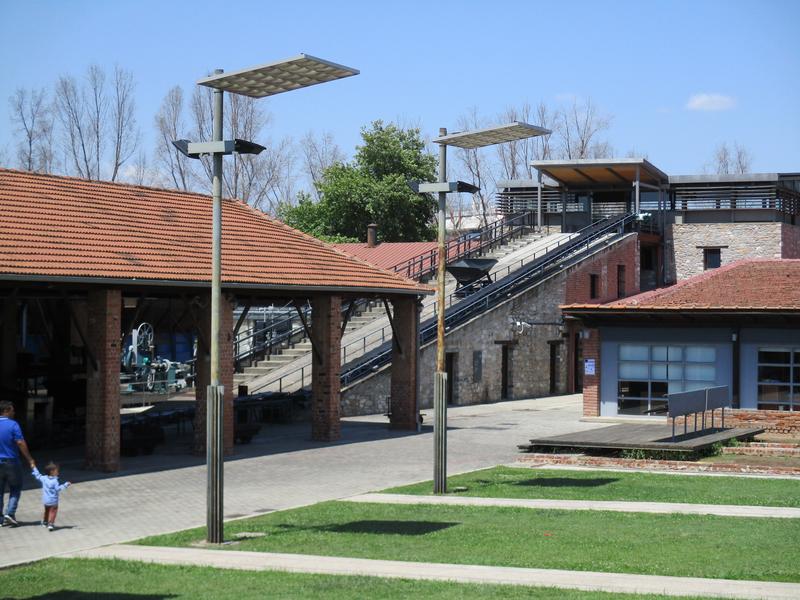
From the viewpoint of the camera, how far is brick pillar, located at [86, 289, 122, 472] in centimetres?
2069

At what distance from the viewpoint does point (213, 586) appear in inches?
416

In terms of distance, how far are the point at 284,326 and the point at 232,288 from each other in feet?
63.3

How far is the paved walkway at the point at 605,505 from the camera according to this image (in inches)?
583

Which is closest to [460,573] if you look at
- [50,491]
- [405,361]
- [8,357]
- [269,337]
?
[50,491]

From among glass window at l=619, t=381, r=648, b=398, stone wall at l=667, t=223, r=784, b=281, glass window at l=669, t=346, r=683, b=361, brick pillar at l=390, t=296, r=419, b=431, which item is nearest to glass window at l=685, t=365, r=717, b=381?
glass window at l=669, t=346, r=683, b=361

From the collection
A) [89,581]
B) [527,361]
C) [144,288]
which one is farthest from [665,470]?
[527,361]

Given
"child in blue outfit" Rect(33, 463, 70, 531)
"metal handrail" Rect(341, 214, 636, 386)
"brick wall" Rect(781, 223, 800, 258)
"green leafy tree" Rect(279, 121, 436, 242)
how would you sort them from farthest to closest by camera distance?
"green leafy tree" Rect(279, 121, 436, 242) → "brick wall" Rect(781, 223, 800, 258) → "metal handrail" Rect(341, 214, 636, 386) → "child in blue outfit" Rect(33, 463, 70, 531)

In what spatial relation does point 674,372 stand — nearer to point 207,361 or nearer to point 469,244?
point 207,361

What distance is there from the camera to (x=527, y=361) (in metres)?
41.8

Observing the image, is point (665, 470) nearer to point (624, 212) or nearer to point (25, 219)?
point (25, 219)

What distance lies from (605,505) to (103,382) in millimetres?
9638

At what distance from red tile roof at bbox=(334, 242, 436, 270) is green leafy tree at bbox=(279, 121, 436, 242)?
260 inches

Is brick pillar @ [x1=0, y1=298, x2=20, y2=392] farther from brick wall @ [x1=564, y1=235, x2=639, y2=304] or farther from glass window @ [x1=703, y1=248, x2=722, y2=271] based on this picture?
glass window @ [x1=703, y1=248, x2=722, y2=271]

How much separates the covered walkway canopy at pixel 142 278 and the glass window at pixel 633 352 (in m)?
6.69
